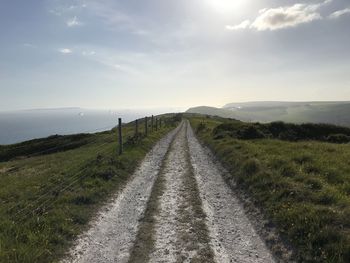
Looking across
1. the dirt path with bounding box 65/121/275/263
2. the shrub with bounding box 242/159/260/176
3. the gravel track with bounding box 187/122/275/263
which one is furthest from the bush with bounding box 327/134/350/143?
the dirt path with bounding box 65/121/275/263

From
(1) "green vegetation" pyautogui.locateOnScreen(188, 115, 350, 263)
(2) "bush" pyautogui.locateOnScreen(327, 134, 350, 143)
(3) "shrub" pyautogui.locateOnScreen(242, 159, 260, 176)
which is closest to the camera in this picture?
(1) "green vegetation" pyautogui.locateOnScreen(188, 115, 350, 263)

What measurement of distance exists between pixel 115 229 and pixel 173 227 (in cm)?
215

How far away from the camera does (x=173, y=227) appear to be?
1004cm

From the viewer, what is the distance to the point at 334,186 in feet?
40.5

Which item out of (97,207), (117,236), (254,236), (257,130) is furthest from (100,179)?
(257,130)

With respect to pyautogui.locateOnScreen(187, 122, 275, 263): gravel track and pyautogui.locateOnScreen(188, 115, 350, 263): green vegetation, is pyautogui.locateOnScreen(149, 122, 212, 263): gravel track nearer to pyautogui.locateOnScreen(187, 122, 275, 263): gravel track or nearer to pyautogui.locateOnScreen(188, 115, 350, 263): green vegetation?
pyautogui.locateOnScreen(187, 122, 275, 263): gravel track

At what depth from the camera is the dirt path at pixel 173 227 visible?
8281mm

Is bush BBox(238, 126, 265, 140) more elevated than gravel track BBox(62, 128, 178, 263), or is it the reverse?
bush BBox(238, 126, 265, 140)

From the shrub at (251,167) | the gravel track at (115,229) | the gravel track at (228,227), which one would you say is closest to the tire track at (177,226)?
the gravel track at (228,227)

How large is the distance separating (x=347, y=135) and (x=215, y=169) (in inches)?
954

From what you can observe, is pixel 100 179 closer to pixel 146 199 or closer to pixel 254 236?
pixel 146 199

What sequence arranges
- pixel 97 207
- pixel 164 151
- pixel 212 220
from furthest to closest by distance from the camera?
pixel 164 151 < pixel 97 207 < pixel 212 220

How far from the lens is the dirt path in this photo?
8.28 metres

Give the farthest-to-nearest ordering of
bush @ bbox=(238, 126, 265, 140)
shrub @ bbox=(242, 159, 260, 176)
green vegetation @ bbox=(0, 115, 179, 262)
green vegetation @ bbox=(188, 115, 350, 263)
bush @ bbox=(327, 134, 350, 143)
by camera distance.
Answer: bush @ bbox=(238, 126, 265, 140) < bush @ bbox=(327, 134, 350, 143) < shrub @ bbox=(242, 159, 260, 176) < green vegetation @ bbox=(0, 115, 179, 262) < green vegetation @ bbox=(188, 115, 350, 263)
